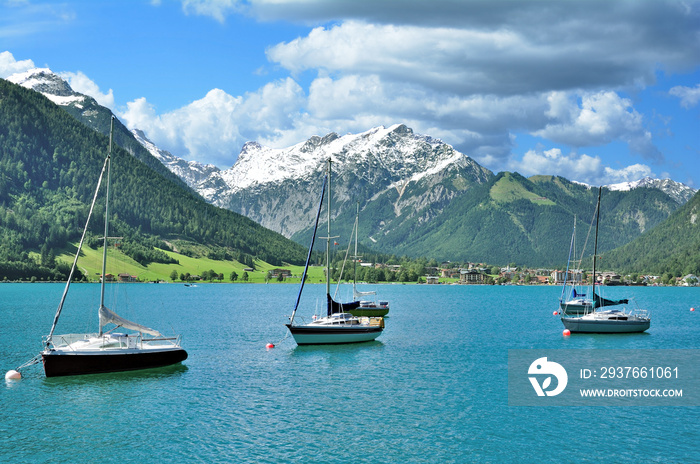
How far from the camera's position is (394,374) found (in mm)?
66812

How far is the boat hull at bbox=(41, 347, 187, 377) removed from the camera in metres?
59.4

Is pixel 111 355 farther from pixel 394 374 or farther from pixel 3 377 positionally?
pixel 394 374

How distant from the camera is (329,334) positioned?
3278 inches

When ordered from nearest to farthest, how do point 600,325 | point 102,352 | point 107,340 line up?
point 102,352 → point 107,340 → point 600,325

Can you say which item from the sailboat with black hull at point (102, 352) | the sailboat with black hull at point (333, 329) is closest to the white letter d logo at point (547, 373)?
the sailboat with black hull at point (333, 329)

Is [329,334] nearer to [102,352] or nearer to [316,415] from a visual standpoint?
[102,352]

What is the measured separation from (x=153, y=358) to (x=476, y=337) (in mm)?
57440

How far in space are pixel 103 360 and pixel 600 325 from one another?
78.5m

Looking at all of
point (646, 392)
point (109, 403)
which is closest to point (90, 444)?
point (109, 403)

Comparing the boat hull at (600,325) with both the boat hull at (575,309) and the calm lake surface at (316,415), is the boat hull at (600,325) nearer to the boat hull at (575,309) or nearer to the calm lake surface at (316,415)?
the calm lake surface at (316,415)

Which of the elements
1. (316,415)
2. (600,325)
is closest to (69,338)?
(316,415)

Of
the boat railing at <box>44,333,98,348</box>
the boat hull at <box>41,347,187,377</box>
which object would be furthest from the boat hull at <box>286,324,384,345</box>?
the boat railing at <box>44,333,98,348</box>

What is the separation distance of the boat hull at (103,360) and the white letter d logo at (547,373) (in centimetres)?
3789

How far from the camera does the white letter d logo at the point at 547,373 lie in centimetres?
5975
